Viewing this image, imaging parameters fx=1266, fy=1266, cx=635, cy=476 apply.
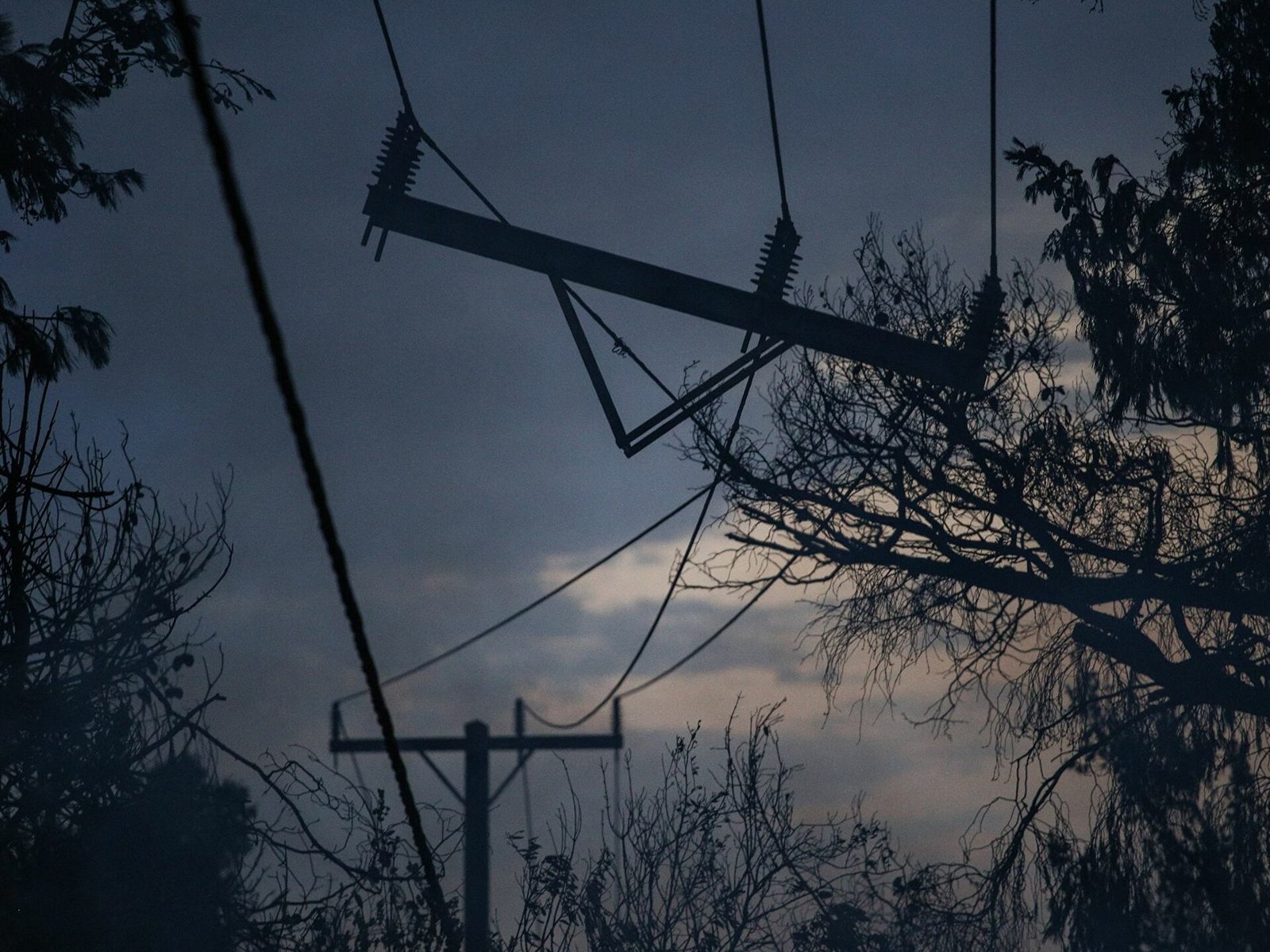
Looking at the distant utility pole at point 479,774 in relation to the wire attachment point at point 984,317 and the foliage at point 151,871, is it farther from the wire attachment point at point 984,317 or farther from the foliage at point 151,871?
the wire attachment point at point 984,317

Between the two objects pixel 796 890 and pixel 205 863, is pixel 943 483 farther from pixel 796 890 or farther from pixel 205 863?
pixel 205 863

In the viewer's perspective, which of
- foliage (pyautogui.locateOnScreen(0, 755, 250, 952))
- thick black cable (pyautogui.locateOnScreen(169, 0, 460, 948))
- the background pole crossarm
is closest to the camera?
thick black cable (pyautogui.locateOnScreen(169, 0, 460, 948))

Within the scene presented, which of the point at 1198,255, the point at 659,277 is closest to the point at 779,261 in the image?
the point at 659,277

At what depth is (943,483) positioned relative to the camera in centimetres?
1385

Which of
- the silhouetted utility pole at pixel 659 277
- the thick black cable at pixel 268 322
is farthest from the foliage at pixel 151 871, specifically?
the thick black cable at pixel 268 322

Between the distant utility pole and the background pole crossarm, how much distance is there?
337 cm

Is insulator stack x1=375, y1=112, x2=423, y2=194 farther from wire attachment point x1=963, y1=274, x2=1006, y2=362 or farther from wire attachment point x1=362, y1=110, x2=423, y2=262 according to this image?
wire attachment point x1=963, y1=274, x2=1006, y2=362

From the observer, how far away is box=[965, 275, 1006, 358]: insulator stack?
10.0 meters

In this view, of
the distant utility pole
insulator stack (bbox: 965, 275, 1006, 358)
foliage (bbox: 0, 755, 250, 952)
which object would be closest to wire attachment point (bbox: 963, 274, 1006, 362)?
insulator stack (bbox: 965, 275, 1006, 358)

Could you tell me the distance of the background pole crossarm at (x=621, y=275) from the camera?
957 centimetres

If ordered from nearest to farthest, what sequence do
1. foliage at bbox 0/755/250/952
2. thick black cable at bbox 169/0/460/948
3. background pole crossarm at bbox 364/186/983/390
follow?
thick black cable at bbox 169/0/460/948, foliage at bbox 0/755/250/952, background pole crossarm at bbox 364/186/983/390

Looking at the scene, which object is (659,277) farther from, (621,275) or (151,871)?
(151,871)

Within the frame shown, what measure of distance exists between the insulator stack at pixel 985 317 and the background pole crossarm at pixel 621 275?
73 cm

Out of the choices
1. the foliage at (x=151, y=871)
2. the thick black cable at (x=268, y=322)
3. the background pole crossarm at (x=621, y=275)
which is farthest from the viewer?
the background pole crossarm at (x=621, y=275)
